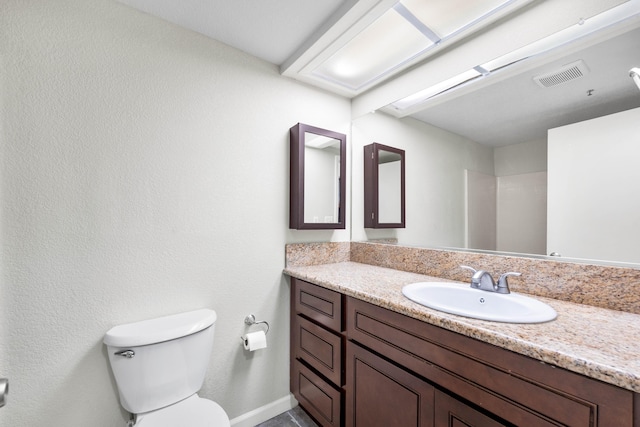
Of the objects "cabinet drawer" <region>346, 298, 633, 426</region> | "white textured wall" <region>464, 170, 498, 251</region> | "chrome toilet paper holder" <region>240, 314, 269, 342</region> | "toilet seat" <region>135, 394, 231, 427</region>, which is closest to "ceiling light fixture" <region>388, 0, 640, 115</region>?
"white textured wall" <region>464, 170, 498, 251</region>

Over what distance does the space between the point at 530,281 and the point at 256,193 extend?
57.7 inches

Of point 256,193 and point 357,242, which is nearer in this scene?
point 256,193

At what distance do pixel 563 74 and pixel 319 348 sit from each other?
1740 mm

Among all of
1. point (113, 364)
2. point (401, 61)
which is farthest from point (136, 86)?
point (401, 61)

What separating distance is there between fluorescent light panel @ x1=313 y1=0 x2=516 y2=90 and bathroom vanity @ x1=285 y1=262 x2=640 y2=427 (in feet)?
4.21

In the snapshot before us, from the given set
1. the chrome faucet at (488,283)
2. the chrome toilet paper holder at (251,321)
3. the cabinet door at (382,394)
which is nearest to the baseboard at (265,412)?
the chrome toilet paper holder at (251,321)

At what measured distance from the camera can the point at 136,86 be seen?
1329mm

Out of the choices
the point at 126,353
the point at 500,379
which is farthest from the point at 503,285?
the point at 126,353

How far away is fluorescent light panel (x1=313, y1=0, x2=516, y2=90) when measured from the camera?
1.24 meters

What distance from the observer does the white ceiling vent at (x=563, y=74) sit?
1.12 metres

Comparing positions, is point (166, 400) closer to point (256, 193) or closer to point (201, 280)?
point (201, 280)

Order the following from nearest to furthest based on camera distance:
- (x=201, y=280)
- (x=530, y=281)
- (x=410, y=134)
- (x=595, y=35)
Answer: (x=595, y=35)
(x=530, y=281)
(x=201, y=280)
(x=410, y=134)

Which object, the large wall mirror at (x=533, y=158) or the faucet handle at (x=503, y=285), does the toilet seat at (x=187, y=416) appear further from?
the large wall mirror at (x=533, y=158)

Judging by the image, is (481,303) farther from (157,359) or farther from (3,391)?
(3,391)
